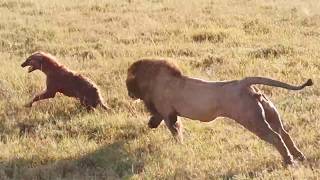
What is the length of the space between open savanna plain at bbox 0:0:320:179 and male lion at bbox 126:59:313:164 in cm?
25

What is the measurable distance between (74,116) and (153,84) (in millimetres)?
1477

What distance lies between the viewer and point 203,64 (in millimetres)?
11414

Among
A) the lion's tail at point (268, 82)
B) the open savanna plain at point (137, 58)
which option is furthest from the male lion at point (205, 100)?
the open savanna plain at point (137, 58)

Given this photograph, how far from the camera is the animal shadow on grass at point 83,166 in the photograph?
22.6ft

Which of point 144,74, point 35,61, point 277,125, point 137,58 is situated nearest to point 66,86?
point 35,61

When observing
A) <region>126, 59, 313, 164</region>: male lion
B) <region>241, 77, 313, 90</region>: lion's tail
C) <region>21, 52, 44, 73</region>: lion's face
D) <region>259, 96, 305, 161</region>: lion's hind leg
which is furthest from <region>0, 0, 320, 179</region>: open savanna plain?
<region>241, 77, 313, 90</region>: lion's tail

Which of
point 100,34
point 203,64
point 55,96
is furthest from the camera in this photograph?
point 100,34

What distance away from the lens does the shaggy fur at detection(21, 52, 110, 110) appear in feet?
29.3

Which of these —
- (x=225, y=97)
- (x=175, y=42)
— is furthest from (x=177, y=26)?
(x=225, y=97)

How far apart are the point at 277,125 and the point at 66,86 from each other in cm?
325

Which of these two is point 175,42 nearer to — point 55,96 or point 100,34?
point 100,34

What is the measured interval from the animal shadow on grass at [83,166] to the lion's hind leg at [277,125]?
4.50 ft

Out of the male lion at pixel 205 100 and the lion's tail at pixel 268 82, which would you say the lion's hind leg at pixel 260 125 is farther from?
the lion's tail at pixel 268 82

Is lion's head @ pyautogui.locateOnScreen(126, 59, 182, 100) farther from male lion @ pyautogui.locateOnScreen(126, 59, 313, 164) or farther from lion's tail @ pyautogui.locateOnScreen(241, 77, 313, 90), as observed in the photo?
lion's tail @ pyautogui.locateOnScreen(241, 77, 313, 90)
